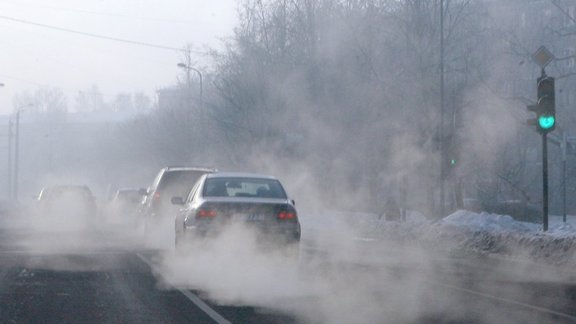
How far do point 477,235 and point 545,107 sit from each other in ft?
11.5

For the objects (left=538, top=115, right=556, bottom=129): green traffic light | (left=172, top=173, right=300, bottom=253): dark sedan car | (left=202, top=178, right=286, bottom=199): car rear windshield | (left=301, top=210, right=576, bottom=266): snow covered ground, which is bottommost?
(left=301, top=210, right=576, bottom=266): snow covered ground

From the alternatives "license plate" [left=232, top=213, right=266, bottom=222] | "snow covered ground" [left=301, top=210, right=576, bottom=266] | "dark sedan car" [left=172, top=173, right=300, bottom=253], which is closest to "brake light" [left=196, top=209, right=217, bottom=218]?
"dark sedan car" [left=172, top=173, right=300, bottom=253]

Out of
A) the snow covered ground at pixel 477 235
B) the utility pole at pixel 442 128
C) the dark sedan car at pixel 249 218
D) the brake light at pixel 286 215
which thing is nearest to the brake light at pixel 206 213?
the dark sedan car at pixel 249 218

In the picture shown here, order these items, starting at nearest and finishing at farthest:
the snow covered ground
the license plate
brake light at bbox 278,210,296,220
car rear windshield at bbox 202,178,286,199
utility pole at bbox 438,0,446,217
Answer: the license plate
brake light at bbox 278,210,296,220
car rear windshield at bbox 202,178,286,199
the snow covered ground
utility pole at bbox 438,0,446,217

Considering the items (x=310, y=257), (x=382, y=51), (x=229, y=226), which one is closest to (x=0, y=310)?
(x=229, y=226)

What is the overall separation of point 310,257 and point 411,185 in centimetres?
2624

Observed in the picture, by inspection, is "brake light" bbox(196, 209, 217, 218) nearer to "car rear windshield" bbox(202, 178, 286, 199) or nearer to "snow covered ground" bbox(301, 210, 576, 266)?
"car rear windshield" bbox(202, 178, 286, 199)

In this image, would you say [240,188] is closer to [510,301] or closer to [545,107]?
[510,301]

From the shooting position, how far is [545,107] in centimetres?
2127

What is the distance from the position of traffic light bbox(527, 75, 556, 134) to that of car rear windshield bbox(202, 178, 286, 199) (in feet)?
23.2

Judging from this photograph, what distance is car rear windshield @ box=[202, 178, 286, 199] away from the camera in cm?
1672

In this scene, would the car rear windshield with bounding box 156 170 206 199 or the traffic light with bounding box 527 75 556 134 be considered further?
the car rear windshield with bounding box 156 170 206 199

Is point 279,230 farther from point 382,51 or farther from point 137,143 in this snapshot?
point 137,143

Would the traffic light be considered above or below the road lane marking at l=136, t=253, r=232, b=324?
above
